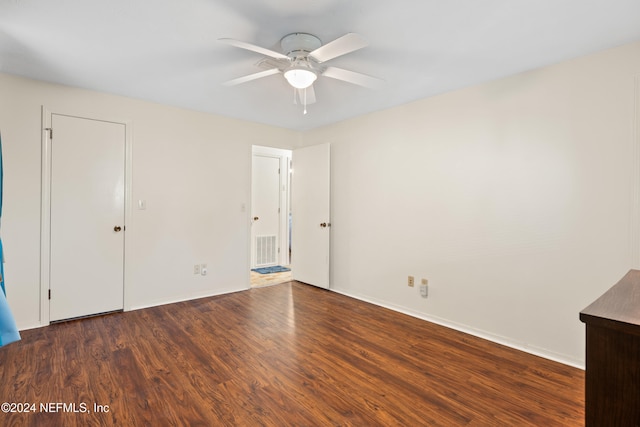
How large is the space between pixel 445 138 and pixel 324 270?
2303mm

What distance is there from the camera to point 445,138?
3.16 meters

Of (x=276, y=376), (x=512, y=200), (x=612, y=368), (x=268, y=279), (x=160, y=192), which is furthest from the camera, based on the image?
(x=268, y=279)

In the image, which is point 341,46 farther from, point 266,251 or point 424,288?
point 266,251

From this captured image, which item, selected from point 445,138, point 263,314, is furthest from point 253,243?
point 445,138

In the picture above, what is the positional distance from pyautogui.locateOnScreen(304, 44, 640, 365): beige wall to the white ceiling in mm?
290

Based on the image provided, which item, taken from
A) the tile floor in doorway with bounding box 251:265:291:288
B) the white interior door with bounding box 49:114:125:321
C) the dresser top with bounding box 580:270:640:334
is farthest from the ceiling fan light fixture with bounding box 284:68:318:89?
the tile floor in doorway with bounding box 251:265:291:288

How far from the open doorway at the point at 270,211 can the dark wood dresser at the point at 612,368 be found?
4869 mm

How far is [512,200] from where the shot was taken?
8.84 ft

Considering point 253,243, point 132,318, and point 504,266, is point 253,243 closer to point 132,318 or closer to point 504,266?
point 132,318

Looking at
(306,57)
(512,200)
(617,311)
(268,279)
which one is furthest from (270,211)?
(617,311)

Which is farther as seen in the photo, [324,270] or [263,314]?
[324,270]

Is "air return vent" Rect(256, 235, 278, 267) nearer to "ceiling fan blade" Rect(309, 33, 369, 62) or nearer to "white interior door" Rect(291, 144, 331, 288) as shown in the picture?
"white interior door" Rect(291, 144, 331, 288)

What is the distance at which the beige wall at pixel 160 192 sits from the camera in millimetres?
2875

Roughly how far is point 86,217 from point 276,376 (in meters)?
2.57
